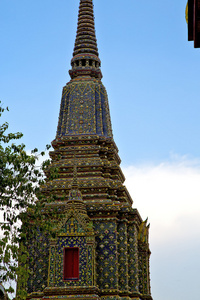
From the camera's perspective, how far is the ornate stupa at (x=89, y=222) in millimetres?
32906

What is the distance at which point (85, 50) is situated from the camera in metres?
45.6

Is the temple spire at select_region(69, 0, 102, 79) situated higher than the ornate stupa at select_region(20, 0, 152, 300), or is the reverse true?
the temple spire at select_region(69, 0, 102, 79)

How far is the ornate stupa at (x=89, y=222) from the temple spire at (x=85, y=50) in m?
1.34

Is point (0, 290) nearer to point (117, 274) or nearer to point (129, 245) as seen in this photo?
point (117, 274)

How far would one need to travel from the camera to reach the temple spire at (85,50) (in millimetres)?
44750

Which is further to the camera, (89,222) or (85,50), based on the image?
(85,50)

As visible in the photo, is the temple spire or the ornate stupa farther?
the temple spire

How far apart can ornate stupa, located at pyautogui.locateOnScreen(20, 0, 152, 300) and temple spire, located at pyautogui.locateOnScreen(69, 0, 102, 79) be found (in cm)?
134

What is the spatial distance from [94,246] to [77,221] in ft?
6.29

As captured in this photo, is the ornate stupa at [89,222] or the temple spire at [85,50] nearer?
the ornate stupa at [89,222]

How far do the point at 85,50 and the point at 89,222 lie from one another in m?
17.7

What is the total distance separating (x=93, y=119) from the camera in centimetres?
4116

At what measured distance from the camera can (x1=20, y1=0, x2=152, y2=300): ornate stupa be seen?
32.9m

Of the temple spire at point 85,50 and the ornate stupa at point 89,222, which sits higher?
the temple spire at point 85,50
